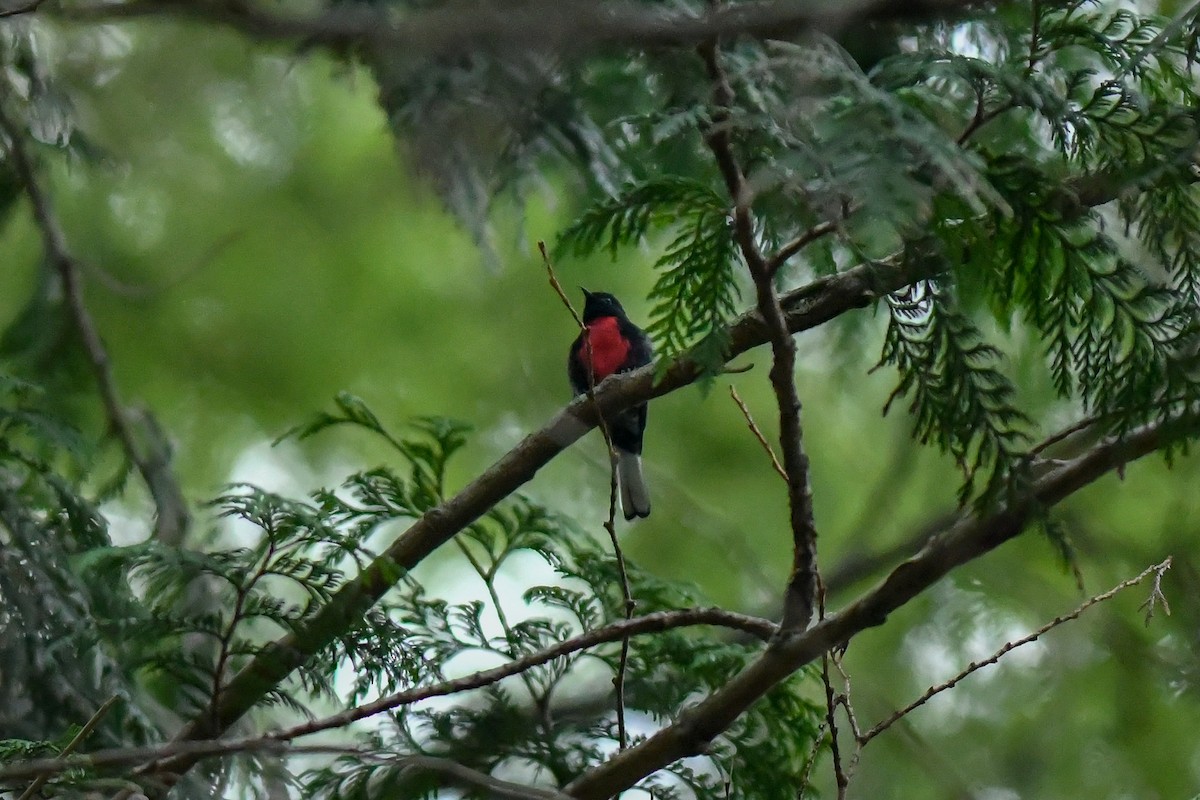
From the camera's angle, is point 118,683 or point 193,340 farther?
point 193,340

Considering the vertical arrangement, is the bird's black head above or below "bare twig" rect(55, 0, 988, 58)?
above

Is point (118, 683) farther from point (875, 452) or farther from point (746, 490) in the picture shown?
point (875, 452)

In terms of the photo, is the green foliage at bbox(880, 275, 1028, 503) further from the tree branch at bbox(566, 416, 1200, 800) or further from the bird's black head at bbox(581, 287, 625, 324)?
the bird's black head at bbox(581, 287, 625, 324)

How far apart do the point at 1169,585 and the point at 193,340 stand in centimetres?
487

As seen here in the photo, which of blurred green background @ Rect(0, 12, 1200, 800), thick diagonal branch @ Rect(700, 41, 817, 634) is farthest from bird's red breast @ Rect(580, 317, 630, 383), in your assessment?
thick diagonal branch @ Rect(700, 41, 817, 634)

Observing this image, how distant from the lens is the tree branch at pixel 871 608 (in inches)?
76.9

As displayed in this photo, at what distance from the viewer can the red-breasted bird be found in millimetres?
5430

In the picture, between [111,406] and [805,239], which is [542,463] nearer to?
[805,239]

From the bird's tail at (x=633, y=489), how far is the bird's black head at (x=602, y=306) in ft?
3.86

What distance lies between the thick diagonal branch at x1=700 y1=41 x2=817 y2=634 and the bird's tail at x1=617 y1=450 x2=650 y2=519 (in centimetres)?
294

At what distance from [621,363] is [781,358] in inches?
157

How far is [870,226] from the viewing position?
158 centimetres

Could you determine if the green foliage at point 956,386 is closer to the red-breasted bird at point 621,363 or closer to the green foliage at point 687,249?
→ the green foliage at point 687,249

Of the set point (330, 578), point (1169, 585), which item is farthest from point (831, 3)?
point (1169, 585)
